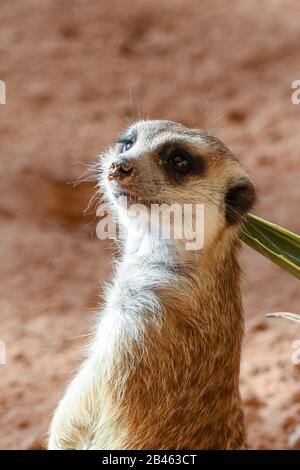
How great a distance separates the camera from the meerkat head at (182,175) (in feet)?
7.04

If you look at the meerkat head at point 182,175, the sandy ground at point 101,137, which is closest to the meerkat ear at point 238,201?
the meerkat head at point 182,175

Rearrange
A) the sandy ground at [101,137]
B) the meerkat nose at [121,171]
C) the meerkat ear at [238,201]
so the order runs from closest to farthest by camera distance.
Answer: the meerkat nose at [121,171] < the meerkat ear at [238,201] < the sandy ground at [101,137]

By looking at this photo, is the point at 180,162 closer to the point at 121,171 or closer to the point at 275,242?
the point at 121,171

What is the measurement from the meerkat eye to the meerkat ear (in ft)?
0.43

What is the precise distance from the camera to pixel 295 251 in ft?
7.18

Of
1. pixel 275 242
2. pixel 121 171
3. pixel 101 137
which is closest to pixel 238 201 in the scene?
pixel 275 242

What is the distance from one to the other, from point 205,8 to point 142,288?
282 centimetres

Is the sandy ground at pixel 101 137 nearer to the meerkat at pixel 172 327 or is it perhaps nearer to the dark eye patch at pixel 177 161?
the meerkat at pixel 172 327

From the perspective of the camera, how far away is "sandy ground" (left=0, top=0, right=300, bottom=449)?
3.05 meters

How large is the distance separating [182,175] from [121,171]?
6.1 inches

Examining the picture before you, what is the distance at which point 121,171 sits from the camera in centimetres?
212

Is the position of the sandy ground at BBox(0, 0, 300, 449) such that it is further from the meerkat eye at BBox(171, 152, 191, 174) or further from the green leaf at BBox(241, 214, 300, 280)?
the meerkat eye at BBox(171, 152, 191, 174)

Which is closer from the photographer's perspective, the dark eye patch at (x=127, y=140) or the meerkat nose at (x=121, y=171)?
the meerkat nose at (x=121, y=171)

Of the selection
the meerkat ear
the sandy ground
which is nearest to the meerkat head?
the meerkat ear
